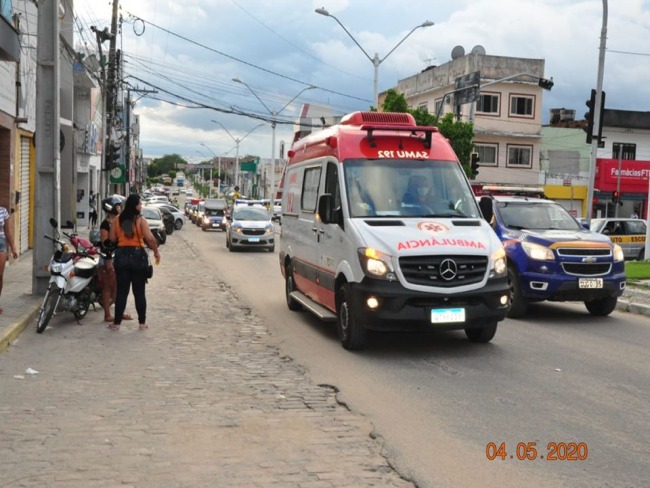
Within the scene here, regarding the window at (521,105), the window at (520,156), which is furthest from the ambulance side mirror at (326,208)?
the window at (521,105)

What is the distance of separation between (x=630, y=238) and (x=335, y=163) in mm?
19939

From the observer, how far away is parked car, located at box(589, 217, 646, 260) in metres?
26.6

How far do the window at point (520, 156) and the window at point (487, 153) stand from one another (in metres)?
1.04

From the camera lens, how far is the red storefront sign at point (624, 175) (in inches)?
1945

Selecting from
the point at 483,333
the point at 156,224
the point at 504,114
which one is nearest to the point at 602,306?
the point at 483,333

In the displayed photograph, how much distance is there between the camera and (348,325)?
909 centimetres

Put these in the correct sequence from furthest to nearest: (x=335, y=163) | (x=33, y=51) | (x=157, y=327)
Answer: (x=33, y=51), (x=157, y=327), (x=335, y=163)

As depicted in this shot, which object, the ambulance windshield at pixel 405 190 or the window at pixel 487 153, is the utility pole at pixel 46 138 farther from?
the window at pixel 487 153

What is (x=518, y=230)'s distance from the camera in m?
12.4

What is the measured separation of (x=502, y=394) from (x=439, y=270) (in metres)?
1.89

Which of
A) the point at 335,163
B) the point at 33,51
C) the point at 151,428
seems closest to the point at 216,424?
the point at 151,428

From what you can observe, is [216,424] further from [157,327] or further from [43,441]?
[157,327]

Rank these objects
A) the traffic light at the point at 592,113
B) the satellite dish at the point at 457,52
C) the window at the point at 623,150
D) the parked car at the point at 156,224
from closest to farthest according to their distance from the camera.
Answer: the traffic light at the point at 592,113, the parked car at the point at 156,224, the window at the point at 623,150, the satellite dish at the point at 457,52
